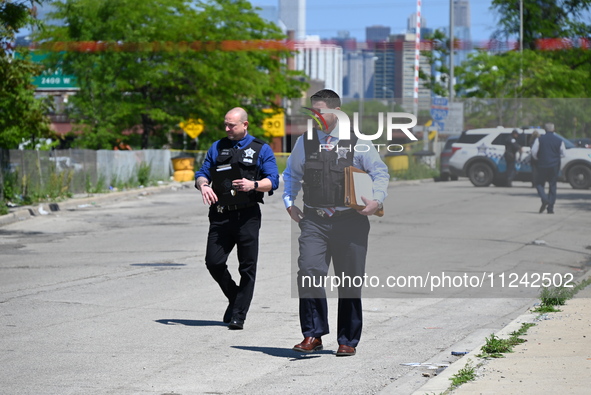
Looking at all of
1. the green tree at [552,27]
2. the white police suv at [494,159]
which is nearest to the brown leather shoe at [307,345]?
the white police suv at [494,159]

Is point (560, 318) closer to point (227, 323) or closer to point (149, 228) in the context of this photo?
point (227, 323)

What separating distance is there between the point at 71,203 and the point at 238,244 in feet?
60.9

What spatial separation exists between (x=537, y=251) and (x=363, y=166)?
850 cm

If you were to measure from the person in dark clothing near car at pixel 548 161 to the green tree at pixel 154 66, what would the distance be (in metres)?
24.3

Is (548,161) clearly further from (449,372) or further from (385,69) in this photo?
(385,69)

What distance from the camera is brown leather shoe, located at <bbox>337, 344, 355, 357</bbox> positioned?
7504 mm

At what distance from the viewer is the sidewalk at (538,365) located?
19.6 ft

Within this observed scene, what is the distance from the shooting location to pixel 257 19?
48.6m

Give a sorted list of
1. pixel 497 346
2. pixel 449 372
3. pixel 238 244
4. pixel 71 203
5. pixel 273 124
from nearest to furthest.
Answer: pixel 449 372, pixel 497 346, pixel 238 244, pixel 71 203, pixel 273 124

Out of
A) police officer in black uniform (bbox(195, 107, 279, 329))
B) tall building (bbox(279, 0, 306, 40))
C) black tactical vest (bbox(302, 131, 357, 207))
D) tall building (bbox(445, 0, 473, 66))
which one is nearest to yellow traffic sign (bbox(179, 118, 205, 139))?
tall building (bbox(445, 0, 473, 66))

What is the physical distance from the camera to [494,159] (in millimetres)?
15383

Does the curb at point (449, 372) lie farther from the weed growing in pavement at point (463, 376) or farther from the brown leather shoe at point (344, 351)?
the brown leather shoe at point (344, 351)

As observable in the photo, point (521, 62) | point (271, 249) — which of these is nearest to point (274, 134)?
point (521, 62)

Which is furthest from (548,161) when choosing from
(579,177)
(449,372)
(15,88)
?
(15,88)
